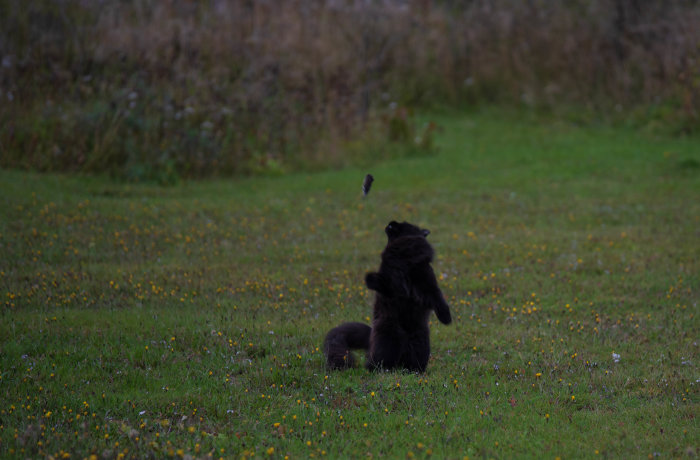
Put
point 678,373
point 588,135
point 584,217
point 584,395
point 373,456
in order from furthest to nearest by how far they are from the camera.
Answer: point 588,135 < point 584,217 < point 678,373 < point 584,395 < point 373,456

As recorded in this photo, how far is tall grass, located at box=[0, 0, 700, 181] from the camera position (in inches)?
598

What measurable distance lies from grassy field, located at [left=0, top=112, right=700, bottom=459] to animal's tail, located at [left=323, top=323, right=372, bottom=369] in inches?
7.5

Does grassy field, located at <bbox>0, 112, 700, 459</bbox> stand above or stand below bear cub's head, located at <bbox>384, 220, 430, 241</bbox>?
below

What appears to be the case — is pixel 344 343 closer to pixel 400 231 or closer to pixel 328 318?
pixel 400 231

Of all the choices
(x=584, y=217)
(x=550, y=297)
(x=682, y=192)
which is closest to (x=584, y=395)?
(x=550, y=297)

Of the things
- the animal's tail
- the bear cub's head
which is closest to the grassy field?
the animal's tail

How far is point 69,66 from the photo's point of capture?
16500mm

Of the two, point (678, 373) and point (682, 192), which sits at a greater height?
point (682, 192)

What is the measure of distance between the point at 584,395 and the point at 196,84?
1305 centimetres

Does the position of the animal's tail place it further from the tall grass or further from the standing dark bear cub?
the tall grass

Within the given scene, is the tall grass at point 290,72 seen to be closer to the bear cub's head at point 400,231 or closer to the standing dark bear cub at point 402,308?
the bear cub's head at point 400,231

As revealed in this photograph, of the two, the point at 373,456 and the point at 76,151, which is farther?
the point at 76,151

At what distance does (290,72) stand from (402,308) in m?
13.1

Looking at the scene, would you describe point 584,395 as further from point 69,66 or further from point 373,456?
point 69,66
